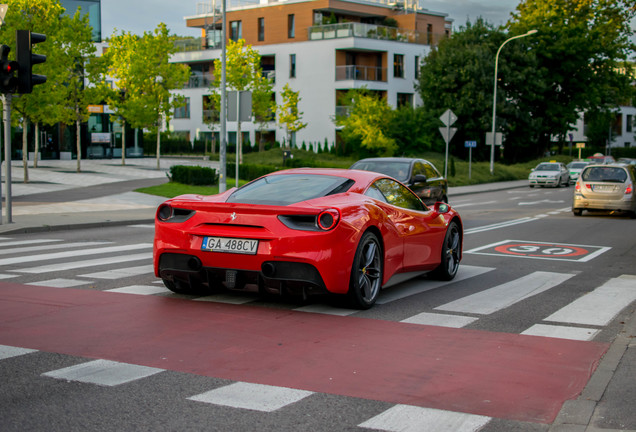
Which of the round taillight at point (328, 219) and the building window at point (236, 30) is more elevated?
the building window at point (236, 30)

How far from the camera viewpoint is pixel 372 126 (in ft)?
162

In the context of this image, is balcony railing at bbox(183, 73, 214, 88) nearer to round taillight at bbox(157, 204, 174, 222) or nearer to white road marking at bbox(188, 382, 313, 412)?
round taillight at bbox(157, 204, 174, 222)

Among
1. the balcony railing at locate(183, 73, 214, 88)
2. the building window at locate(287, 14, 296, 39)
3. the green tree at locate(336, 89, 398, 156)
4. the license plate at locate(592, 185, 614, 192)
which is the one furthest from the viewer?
the balcony railing at locate(183, 73, 214, 88)

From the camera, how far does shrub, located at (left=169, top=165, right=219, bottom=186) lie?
30406 millimetres

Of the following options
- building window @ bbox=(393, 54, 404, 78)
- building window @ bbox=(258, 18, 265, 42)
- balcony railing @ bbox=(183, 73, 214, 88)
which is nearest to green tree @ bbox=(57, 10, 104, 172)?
building window @ bbox=(393, 54, 404, 78)

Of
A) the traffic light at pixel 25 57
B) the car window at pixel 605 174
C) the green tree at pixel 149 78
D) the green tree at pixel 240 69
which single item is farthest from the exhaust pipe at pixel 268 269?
the green tree at pixel 240 69

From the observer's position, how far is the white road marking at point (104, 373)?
5.05 m

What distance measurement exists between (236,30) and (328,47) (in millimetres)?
11938

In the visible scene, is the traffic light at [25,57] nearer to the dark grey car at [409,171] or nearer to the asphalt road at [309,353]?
the asphalt road at [309,353]

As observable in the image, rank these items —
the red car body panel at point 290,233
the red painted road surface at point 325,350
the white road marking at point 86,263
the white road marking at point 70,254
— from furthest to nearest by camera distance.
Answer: the white road marking at point 70,254 → the white road marking at point 86,263 → the red car body panel at point 290,233 → the red painted road surface at point 325,350

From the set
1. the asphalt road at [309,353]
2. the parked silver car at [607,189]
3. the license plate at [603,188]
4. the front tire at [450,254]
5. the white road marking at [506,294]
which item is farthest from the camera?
the license plate at [603,188]

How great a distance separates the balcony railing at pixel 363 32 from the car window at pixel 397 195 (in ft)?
180

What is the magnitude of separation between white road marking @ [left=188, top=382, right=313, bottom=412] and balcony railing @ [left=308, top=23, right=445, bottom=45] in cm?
5955

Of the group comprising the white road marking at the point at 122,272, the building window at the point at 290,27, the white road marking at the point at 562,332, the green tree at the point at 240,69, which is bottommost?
the white road marking at the point at 562,332
